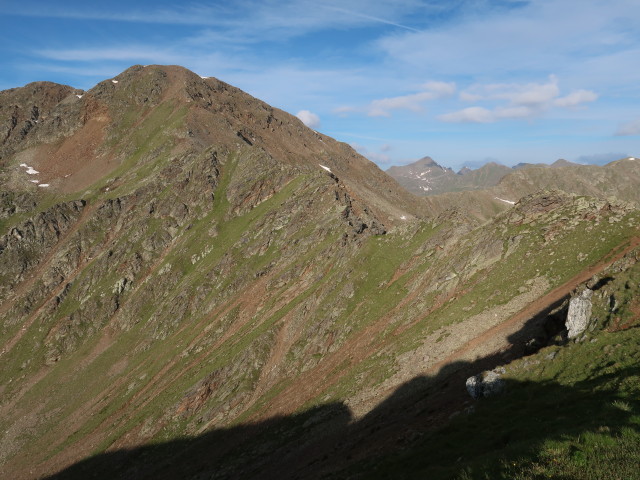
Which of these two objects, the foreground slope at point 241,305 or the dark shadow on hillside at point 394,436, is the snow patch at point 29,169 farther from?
the dark shadow on hillside at point 394,436

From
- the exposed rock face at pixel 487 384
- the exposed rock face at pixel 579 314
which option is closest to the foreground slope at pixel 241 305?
the exposed rock face at pixel 487 384

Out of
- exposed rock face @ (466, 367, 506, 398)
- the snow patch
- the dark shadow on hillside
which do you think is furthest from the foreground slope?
the snow patch

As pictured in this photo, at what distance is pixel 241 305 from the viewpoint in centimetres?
9181

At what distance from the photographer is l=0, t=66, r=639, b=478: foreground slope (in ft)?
164

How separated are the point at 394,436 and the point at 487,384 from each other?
953 centimetres

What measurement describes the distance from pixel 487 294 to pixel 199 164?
120307mm

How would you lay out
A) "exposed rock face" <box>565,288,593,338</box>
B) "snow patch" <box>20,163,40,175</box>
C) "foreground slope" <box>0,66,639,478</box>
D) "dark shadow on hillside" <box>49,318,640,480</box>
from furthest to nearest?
1. "snow patch" <box>20,163,40,175</box>
2. "foreground slope" <box>0,66,639,478</box>
3. "exposed rock face" <box>565,288,593,338</box>
4. "dark shadow on hillside" <box>49,318,640,480</box>

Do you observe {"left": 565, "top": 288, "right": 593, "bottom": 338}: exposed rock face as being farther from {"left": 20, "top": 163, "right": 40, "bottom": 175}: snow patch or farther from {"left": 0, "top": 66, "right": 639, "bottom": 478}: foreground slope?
{"left": 20, "top": 163, "right": 40, "bottom": 175}: snow patch

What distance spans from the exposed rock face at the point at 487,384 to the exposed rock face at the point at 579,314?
280 inches

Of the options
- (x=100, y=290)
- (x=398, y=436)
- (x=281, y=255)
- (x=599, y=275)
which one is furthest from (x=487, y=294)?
(x=100, y=290)

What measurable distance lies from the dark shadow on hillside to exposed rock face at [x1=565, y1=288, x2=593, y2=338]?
712 centimetres

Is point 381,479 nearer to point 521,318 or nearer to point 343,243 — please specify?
point 521,318

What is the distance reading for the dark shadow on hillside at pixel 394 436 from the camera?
71.7 feet

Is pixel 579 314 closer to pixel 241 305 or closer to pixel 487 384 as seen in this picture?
pixel 487 384
